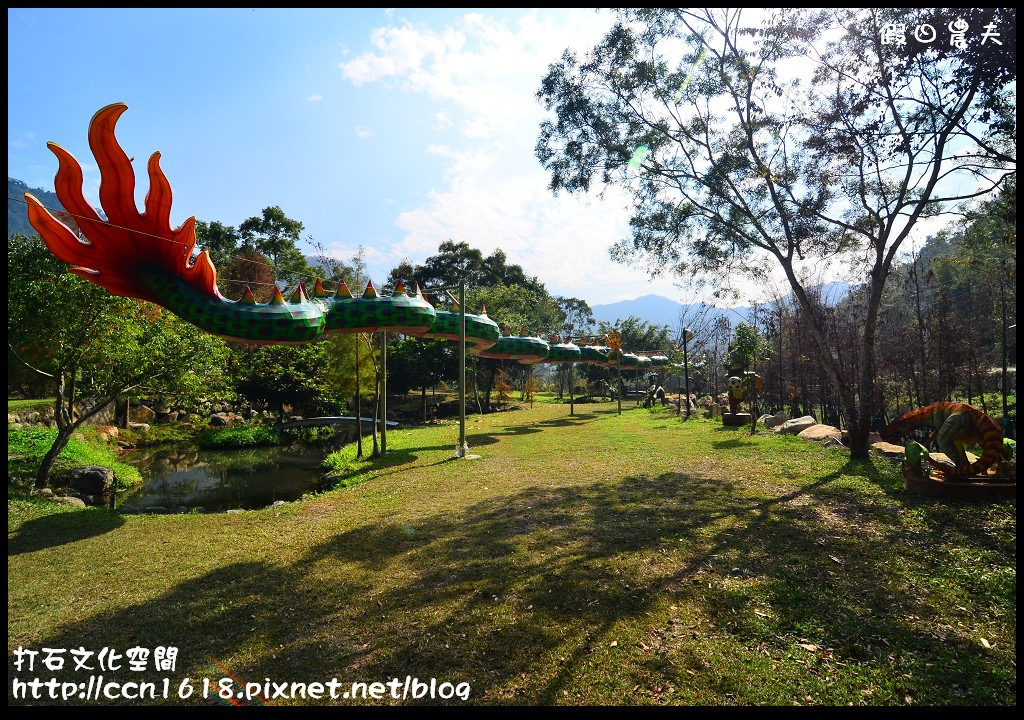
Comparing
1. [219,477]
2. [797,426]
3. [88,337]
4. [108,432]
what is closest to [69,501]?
[88,337]

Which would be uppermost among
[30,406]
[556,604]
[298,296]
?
[298,296]

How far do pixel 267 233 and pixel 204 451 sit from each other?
23.6 m

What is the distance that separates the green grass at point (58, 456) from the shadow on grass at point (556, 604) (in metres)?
8.95

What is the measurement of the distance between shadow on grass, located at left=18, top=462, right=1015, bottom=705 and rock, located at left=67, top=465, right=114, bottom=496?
25.7ft

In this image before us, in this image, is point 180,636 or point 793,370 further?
point 793,370

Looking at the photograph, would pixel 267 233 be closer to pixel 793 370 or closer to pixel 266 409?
pixel 266 409

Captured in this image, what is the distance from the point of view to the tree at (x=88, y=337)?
9055 mm

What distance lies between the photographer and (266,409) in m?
24.1

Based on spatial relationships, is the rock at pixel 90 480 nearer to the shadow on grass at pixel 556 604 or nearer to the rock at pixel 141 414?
the shadow on grass at pixel 556 604

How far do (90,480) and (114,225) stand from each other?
8330 mm

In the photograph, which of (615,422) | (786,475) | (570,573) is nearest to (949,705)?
(570,573)

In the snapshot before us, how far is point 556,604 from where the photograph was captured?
469 cm

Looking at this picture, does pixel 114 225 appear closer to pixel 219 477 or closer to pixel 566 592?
pixel 566 592

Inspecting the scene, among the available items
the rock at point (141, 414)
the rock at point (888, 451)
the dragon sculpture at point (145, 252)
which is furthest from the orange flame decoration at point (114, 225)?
the rock at point (141, 414)
